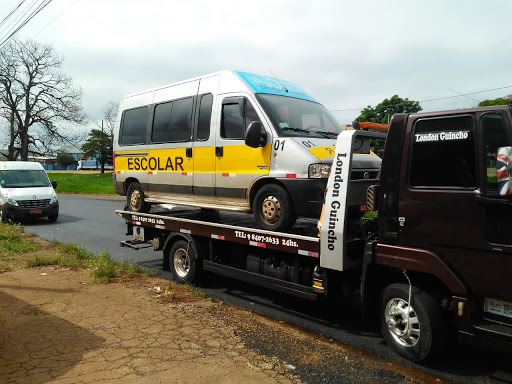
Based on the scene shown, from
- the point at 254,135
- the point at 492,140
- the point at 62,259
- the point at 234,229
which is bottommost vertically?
the point at 62,259

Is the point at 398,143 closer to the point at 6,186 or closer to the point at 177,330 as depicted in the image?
the point at 177,330

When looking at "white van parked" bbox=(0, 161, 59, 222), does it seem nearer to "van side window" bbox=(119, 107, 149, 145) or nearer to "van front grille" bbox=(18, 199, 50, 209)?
"van front grille" bbox=(18, 199, 50, 209)

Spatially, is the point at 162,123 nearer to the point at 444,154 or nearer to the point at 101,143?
the point at 444,154

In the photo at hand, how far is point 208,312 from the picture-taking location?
5.53 m

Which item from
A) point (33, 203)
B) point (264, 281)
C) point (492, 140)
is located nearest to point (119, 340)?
point (264, 281)

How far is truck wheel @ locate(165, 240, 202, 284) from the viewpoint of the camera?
6.79 meters

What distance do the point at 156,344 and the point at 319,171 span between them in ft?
8.86

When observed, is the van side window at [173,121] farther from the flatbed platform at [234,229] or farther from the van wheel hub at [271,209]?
the van wheel hub at [271,209]

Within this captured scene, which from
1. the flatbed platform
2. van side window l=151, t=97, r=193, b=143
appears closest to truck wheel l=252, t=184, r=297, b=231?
the flatbed platform

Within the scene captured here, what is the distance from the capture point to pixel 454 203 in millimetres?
3777

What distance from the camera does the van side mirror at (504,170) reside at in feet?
10.8

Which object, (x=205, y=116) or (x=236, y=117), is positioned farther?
(x=205, y=116)

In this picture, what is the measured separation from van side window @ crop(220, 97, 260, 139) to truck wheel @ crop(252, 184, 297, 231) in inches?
36.8

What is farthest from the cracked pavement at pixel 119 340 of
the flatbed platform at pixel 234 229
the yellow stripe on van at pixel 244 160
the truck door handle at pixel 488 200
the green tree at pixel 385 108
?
the green tree at pixel 385 108
